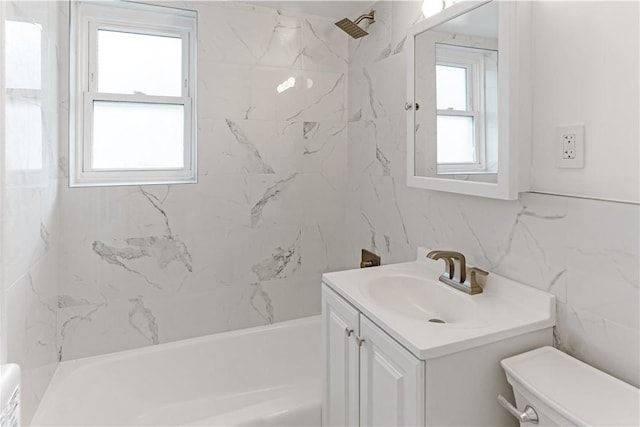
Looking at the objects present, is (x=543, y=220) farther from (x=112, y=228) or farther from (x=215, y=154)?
(x=112, y=228)

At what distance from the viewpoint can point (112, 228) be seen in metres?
1.96

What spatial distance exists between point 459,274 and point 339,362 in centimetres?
53

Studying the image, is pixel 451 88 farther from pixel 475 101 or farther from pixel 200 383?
pixel 200 383

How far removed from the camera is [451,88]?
149 centimetres

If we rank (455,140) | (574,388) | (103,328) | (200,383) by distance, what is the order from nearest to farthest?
(574,388), (455,140), (103,328), (200,383)

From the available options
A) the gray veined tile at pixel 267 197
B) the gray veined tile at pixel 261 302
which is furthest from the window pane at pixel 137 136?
the gray veined tile at pixel 261 302

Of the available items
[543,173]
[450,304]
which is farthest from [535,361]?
[543,173]

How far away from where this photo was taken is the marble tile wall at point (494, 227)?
1005 mm

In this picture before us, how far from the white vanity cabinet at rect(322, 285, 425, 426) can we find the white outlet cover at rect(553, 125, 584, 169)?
27.1 inches

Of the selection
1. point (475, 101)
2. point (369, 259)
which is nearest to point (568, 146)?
point (475, 101)

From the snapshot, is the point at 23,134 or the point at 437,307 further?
the point at 437,307

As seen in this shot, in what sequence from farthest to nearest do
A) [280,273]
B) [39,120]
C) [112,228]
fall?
[280,273] < [112,228] < [39,120]

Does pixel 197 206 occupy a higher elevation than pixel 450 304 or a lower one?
higher

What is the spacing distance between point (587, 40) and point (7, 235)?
1.69 meters
